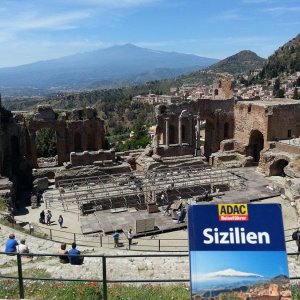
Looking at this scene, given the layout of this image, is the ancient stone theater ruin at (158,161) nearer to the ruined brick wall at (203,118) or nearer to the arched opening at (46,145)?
the ruined brick wall at (203,118)

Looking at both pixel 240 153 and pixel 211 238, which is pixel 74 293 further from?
pixel 240 153

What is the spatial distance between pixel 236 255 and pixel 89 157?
27446 millimetres

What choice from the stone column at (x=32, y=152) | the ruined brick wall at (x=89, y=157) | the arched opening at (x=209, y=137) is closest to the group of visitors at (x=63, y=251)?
the ruined brick wall at (x=89, y=157)

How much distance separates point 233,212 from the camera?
20.4 feet

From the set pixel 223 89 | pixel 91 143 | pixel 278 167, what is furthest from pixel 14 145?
pixel 223 89

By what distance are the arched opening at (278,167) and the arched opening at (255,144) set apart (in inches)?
208

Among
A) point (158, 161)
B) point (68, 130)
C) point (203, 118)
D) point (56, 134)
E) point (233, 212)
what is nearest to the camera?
point (233, 212)

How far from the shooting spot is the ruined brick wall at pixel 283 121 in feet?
114

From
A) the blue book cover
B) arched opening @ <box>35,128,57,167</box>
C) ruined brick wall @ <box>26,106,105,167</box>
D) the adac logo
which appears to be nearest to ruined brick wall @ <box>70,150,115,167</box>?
ruined brick wall @ <box>26,106,105,167</box>

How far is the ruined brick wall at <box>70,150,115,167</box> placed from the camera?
105 feet

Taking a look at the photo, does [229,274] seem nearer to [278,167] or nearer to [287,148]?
[278,167]

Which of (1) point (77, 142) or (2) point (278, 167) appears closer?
(2) point (278, 167)

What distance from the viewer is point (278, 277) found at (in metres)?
5.80

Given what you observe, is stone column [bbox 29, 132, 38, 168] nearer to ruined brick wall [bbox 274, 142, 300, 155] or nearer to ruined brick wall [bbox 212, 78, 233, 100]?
ruined brick wall [bbox 274, 142, 300, 155]
